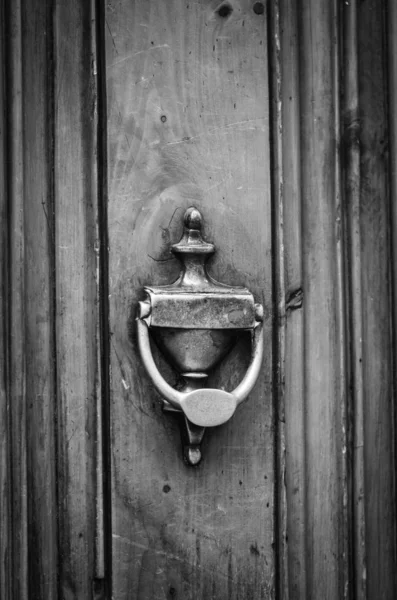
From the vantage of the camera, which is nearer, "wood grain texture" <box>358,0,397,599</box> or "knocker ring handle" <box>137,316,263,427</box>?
"knocker ring handle" <box>137,316,263,427</box>

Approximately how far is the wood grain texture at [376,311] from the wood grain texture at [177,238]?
0.11 m

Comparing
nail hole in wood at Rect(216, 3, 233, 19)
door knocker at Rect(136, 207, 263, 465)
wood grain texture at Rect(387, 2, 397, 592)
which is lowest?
door knocker at Rect(136, 207, 263, 465)

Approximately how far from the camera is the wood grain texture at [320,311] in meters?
0.75

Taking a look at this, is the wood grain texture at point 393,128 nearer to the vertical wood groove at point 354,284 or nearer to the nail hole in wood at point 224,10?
the vertical wood groove at point 354,284

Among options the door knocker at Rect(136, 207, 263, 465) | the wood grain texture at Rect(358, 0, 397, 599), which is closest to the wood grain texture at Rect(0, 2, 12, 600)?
the door knocker at Rect(136, 207, 263, 465)

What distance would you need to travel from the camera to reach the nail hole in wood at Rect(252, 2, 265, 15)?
74cm

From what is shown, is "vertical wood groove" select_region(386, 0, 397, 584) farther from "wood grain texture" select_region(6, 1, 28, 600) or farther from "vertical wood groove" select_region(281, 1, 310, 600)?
"wood grain texture" select_region(6, 1, 28, 600)

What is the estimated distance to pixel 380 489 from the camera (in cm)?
77

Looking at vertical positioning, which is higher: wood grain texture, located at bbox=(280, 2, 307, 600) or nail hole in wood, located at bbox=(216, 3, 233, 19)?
nail hole in wood, located at bbox=(216, 3, 233, 19)

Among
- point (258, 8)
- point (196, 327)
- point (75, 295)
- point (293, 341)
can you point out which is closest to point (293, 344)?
point (293, 341)

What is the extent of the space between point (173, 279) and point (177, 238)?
1.6 inches

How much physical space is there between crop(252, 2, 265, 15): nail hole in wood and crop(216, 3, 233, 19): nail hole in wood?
0.03 metres

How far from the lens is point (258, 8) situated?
0.74 meters

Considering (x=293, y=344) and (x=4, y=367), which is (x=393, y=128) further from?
(x=4, y=367)
